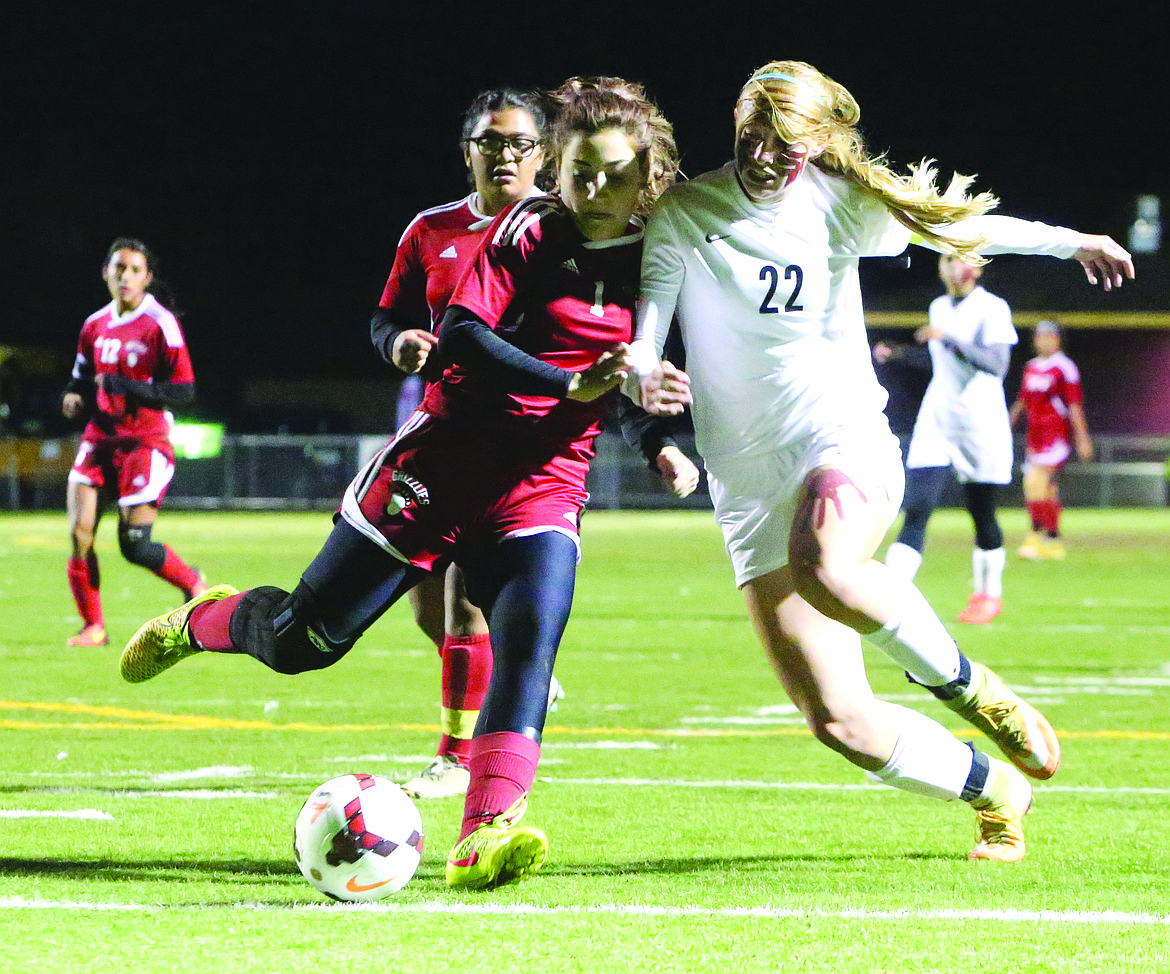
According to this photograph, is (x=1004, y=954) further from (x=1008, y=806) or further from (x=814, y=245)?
(x=814, y=245)

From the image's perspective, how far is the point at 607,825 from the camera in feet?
17.8

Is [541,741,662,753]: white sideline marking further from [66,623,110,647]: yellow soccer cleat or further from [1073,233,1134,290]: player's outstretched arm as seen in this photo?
[66,623,110,647]: yellow soccer cleat

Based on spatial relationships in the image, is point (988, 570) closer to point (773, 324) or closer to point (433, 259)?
point (433, 259)

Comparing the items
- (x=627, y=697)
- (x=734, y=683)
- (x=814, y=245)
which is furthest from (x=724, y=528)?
(x=734, y=683)

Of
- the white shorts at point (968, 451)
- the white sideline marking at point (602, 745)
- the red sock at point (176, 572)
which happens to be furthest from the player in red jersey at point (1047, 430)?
the white sideline marking at point (602, 745)

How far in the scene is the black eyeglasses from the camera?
5582 millimetres

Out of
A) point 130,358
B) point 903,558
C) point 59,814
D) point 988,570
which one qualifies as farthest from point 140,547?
point 988,570

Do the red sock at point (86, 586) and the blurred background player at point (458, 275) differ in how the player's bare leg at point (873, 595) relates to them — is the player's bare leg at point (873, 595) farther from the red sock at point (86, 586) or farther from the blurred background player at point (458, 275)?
the red sock at point (86, 586)

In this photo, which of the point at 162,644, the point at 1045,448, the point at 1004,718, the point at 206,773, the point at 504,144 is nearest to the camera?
the point at 1004,718

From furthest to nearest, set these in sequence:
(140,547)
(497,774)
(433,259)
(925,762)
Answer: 1. (140,547)
2. (433,259)
3. (925,762)
4. (497,774)

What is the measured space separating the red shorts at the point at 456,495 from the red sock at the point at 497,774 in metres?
0.51

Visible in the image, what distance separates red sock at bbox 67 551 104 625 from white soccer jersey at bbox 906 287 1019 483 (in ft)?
17.0

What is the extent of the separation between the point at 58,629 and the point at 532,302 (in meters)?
8.00

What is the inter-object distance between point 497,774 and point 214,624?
47.0 inches
